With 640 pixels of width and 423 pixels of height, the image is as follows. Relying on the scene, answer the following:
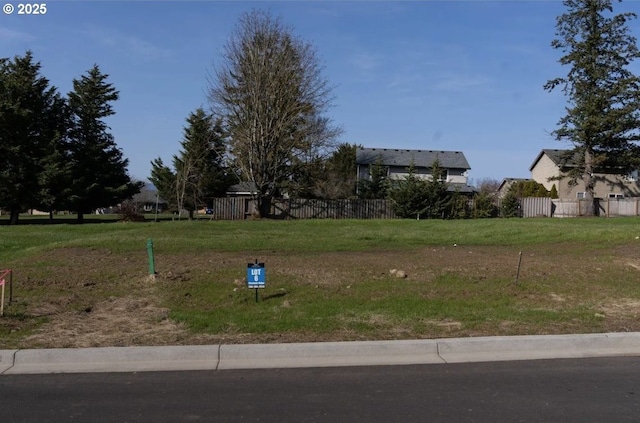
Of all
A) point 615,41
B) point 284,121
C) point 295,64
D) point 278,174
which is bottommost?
point 278,174

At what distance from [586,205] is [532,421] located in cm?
3878

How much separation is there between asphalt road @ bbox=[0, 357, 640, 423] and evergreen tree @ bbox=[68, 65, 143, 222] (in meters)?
37.9

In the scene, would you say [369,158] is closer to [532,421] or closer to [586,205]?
[586,205]

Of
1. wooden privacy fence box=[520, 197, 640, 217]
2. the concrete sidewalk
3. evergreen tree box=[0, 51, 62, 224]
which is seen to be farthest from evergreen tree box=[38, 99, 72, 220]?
the concrete sidewalk

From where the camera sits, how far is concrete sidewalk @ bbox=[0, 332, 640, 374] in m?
6.28

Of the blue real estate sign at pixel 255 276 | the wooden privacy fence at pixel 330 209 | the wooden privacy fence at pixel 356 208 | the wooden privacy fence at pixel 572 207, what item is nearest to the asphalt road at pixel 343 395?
the blue real estate sign at pixel 255 276

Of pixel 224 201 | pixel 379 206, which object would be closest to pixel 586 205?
pixel 379 206

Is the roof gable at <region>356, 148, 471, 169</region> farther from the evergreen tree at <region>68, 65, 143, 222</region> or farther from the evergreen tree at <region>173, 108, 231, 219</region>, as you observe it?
the evergreen tree at <region>68, 65, 143, 222</region>

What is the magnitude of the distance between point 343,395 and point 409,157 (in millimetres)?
56399

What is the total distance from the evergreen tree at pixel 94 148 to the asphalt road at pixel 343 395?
3792 cm

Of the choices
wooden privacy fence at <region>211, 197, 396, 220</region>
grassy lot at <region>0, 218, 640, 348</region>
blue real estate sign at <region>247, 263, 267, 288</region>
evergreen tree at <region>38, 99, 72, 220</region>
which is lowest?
grassy lot at <region>0, 218, 640, 348</region>

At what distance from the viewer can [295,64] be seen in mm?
35688

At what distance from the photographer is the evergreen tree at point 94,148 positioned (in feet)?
137

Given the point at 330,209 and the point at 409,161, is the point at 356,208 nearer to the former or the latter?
the point at 330,209
